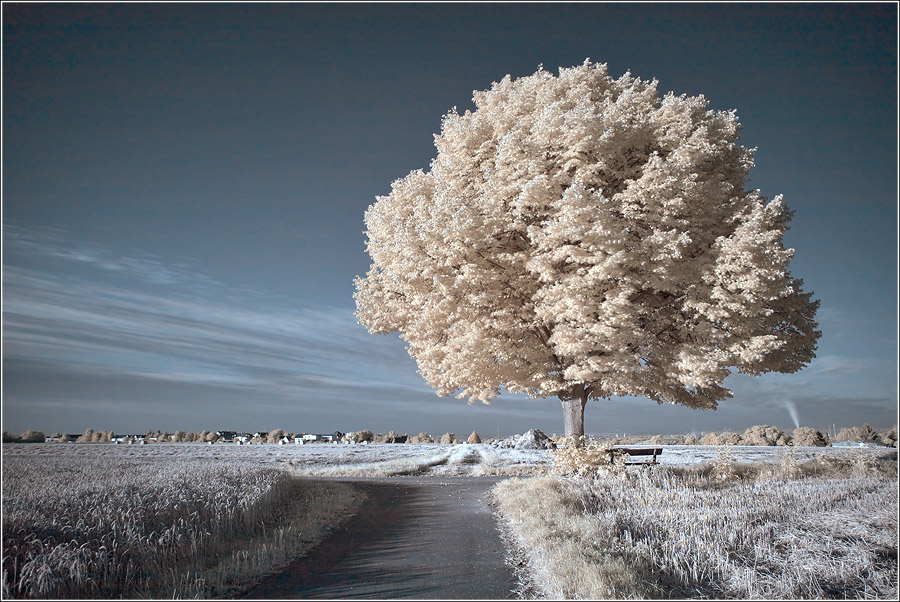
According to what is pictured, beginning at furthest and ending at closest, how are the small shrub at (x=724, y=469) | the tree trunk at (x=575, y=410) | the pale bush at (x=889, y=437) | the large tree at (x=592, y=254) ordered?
1. the pale bush at (x=889, y=437)
2. the tree trunk at (x=575, y=410)
3. the small shrub at (x=724, y=469)
4. the large tree at (x=592, y=254)

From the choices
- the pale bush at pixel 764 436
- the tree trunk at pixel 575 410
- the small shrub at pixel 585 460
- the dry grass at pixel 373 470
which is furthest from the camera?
the pale bush at pixel 764 436

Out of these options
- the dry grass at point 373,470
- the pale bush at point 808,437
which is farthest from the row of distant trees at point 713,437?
the dry grass at point 373,470

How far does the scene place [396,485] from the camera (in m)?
17.0

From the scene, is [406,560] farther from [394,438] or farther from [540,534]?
[394,438]

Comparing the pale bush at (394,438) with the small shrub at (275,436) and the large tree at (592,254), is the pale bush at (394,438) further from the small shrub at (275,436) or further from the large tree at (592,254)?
the large tree at (592,254)

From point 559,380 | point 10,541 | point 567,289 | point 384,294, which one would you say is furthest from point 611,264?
point 10,541

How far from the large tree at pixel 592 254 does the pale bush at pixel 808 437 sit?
24.1m

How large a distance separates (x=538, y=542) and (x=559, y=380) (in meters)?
7.25

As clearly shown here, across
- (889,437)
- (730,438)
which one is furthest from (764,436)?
(889,437)

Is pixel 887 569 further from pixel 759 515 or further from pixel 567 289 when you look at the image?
pixel 567 289

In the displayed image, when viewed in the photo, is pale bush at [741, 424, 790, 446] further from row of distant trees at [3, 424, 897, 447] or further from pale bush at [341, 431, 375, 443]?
pale bush at [341, 431, 375, 443]

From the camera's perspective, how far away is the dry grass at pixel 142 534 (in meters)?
6.20

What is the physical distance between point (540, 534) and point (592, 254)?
7231mm

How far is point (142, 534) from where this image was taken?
7.30m
